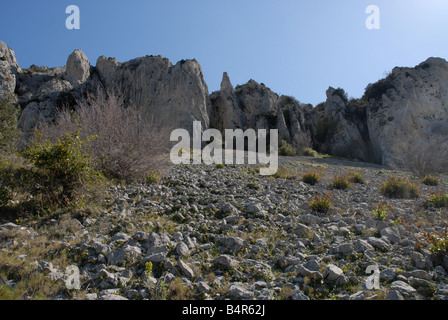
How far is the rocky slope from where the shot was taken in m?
3.19

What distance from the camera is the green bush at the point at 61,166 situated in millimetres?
5523

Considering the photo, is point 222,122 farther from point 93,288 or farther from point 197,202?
point 93,288

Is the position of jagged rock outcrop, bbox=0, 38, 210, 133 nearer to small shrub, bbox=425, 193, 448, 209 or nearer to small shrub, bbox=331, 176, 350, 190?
small shrub, bbox=331, 176, 350, 190

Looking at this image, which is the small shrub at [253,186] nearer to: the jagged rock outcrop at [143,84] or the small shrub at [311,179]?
the small shrub at [311,179]

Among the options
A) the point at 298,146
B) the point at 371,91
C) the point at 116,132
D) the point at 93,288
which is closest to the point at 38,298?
the point at 93,288

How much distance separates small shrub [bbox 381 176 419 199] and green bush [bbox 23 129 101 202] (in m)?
10.4

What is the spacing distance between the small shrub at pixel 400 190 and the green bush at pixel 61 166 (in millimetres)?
10427

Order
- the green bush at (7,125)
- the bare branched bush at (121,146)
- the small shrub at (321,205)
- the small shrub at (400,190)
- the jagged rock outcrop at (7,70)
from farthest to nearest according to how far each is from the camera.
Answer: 1. the jagged rock outcrop at (7,70)
2. the green bush at (7,125)
3. the small shrub at (400,190)
4. the bare branched bush at (121,146)
5. the small shrub at (321,205)

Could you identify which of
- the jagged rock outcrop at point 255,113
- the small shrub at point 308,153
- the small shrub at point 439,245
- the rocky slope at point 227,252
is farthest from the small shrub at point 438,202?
the jagged rock outcrop at point 255,113

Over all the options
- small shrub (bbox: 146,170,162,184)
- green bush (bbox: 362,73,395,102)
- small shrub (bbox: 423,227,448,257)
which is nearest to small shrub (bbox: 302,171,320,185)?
small shrub (bbox: 146,170,162,184)

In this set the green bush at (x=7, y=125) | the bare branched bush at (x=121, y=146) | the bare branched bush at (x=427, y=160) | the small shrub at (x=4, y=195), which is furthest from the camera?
the bare branched bush at (x=427, y=160)

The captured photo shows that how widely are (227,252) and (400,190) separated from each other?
28.7 feet

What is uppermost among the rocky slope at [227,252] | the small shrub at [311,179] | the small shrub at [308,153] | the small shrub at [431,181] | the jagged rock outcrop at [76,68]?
the jagged rock outcrop at [76,68]
